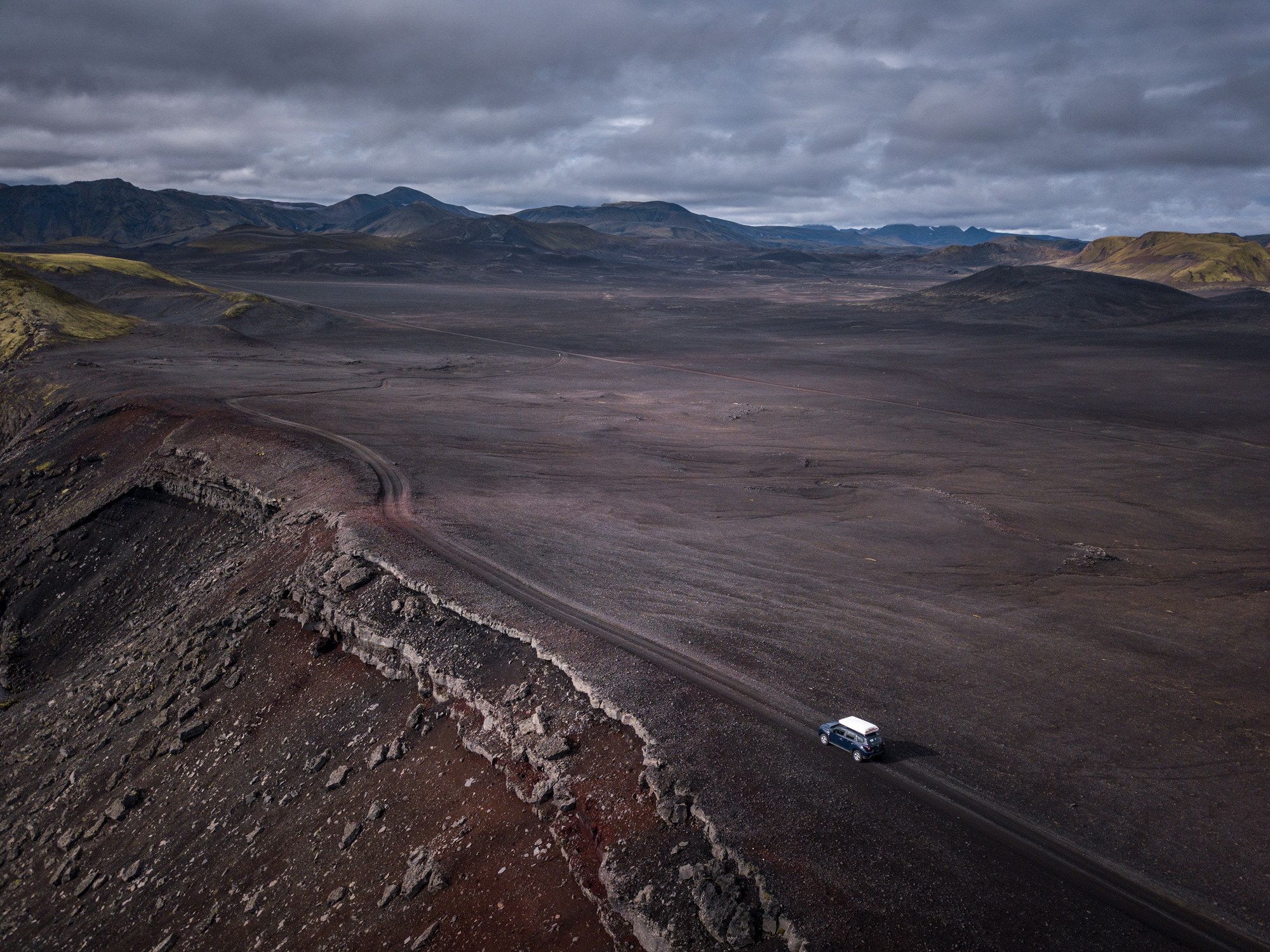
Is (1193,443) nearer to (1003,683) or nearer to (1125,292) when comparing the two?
(1003,683)

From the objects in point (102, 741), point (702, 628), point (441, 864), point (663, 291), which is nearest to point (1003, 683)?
point (702, 628)

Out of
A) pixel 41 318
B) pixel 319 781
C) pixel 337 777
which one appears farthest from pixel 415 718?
pixel 41 318

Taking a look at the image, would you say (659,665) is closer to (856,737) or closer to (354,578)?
(856,737)

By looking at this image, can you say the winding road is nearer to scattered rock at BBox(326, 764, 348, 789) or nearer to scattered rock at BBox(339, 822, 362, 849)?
scattered rock at BBox(326, 764, 348, 789)

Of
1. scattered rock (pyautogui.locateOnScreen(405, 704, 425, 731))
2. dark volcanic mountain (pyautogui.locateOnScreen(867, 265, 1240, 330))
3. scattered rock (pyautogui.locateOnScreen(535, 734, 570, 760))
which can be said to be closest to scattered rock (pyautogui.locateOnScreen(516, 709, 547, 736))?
scattered rock (pyautogui.locateOnScreen(535, 734, 570, 760))

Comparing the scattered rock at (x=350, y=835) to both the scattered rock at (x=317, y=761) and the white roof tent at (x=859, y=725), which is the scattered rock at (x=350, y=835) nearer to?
the scattered rock at (x=317, y=761)

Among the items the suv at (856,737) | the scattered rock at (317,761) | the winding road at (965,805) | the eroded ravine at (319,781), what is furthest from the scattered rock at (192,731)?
the suv at (856,737)

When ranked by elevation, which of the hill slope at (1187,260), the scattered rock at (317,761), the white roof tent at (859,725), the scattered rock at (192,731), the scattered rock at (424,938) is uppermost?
the hill slope at (1187,260)
